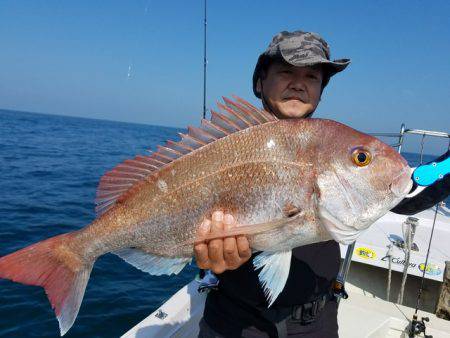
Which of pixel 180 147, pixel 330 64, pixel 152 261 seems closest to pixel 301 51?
pixel 330 64

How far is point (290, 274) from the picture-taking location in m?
2.30

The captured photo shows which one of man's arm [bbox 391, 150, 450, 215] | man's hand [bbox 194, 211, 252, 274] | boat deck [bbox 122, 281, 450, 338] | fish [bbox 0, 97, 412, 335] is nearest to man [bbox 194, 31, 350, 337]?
man's hand [bbox 194, 211, 252, 274]

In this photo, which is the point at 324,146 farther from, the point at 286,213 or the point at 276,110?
the point at 276,110

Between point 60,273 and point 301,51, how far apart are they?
215cm

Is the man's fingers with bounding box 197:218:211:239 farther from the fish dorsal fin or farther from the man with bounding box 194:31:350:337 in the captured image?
the fish dorsal fin

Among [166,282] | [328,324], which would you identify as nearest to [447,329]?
[328,324]

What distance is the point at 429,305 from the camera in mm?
5578

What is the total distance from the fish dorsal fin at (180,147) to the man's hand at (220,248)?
1.53ft

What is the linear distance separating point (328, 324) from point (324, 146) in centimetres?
125

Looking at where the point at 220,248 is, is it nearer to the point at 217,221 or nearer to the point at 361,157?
the point at 217,221

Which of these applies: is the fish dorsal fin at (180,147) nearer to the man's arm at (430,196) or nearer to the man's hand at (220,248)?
the man's hand at (220,248)

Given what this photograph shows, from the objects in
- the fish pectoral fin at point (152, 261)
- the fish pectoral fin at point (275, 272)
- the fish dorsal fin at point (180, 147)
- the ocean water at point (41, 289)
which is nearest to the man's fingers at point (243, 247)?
the fish pectoral fin at point (275, 272)

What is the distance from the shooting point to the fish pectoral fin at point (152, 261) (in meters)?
2.28

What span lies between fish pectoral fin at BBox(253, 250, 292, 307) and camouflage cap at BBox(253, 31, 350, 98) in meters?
1.26
